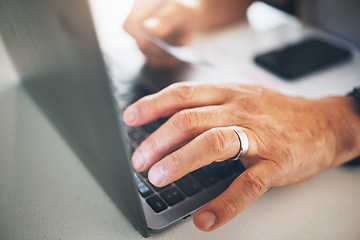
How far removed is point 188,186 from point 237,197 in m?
0.08

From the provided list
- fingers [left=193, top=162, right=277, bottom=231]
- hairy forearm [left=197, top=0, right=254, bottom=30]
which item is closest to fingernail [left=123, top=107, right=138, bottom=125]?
fingers [left=193, top=162, right=277, bottom=231]

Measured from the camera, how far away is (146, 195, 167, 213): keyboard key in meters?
0.44

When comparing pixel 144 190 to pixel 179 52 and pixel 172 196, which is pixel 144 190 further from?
pixel 179 52

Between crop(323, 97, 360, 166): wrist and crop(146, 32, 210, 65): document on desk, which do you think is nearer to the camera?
crop(323, 97, 360, 166): wrist

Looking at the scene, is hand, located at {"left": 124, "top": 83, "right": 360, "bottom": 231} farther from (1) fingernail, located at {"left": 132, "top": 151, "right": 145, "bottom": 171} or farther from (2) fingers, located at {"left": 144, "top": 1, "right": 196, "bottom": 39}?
(2) fingers, located at {"left": 144, "top": 1, "right": 196, "bottom": 39}

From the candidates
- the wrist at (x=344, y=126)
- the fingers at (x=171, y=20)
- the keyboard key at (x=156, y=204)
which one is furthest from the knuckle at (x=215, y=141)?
the fingers at (x=171, y=20)

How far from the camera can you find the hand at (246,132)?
45cm

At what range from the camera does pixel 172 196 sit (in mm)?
465

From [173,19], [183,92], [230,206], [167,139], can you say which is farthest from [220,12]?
[230,206]

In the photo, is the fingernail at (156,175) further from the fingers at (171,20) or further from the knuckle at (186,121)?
the fingers at (171,20)

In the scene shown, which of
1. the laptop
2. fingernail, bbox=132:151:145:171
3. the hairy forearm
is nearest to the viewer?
the laptop

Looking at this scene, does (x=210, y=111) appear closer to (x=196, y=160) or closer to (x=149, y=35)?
(x=196, y=160)

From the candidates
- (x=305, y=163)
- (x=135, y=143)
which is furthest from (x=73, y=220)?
(x=305, y=163)

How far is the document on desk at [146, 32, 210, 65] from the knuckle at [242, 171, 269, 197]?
0.45 meters
